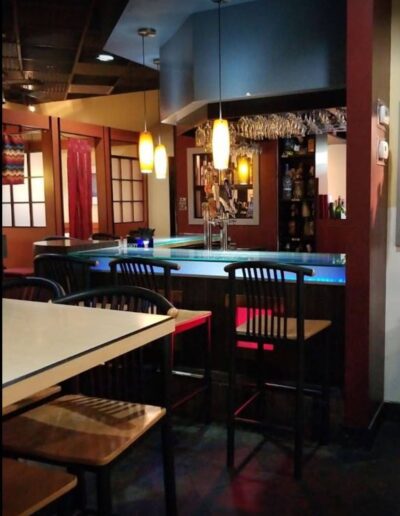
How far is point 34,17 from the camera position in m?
3.99

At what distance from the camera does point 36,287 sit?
2207mm

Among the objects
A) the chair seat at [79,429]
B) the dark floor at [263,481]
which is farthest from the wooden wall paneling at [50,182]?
the chair seat at [79,429]

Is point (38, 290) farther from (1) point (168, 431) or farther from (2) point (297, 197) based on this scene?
(2) point (297, 197)

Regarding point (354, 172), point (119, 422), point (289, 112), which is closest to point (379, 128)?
point (354, 172)

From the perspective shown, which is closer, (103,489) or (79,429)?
(103,489)

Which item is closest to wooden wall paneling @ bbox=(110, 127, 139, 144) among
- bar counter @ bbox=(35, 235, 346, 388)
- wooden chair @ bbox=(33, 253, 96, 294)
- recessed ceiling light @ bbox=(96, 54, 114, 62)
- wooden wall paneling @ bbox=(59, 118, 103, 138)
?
wooden wall paneling @ bbox=(59, 118, 103, 138)

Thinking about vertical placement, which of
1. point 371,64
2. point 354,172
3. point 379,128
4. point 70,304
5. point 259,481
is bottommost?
point 259,481

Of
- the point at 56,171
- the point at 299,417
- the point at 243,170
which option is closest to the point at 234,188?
the point at 243,170

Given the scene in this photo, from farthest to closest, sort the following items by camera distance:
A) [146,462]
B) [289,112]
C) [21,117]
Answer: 1. [21,117]
2. [289,112]
3. [146,462]

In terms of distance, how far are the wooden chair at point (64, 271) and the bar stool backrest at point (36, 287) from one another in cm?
86

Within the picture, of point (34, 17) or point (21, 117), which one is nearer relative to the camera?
point (34, 17)

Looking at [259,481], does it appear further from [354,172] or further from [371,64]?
[371,64]

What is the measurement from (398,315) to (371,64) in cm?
141

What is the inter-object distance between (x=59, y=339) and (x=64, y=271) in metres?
1.97
